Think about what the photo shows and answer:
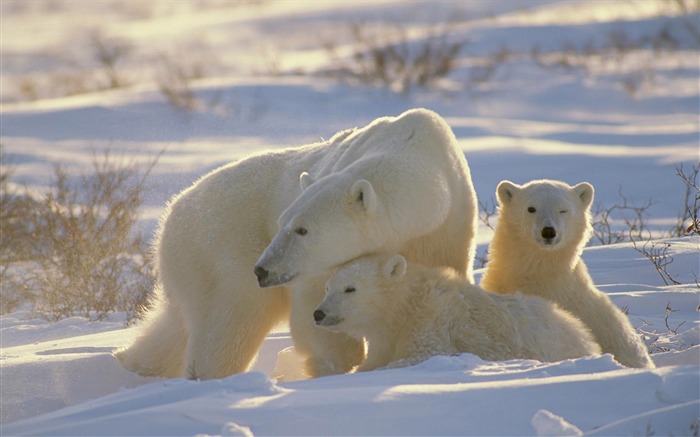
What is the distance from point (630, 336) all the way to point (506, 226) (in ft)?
3.00

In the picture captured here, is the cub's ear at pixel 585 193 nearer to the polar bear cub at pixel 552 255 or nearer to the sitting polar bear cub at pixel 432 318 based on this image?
the polar bear cub at pixel 552 255

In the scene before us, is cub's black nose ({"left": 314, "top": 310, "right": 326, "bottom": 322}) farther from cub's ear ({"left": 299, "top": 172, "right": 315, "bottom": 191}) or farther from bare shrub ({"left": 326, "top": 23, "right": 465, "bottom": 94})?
bare shrub ({"left": 326, "top": 23, "right": 465, "bottom": 94})

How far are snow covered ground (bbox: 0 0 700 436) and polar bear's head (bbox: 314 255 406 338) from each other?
0.62m

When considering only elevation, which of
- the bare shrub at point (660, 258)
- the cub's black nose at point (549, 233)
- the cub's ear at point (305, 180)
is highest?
the cub's ear at point (305, 180)

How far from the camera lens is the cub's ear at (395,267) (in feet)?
15.6

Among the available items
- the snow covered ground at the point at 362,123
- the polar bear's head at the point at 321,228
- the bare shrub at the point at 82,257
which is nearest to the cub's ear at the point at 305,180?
the polar bear's head at the point at 321,228

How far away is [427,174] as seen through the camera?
475 cm

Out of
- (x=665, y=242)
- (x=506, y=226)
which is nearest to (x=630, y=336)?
(x=506, y=226)

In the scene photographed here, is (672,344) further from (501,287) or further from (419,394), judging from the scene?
(419,394)

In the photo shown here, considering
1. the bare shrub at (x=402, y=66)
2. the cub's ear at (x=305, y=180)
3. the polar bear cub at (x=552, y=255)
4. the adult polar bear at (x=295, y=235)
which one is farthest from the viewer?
the bare shrub at (x=402, y=66)

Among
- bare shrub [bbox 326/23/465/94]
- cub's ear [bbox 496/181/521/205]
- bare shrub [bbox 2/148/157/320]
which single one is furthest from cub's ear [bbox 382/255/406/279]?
bare shrub [bbox 326/23/465/94]

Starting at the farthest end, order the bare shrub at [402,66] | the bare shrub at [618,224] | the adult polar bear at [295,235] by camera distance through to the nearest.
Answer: the bare shrub at [402,66], the bare shrub at [618,224], the adult polar bear at [295,235]

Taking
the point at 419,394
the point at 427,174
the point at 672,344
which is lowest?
the point at 672,344

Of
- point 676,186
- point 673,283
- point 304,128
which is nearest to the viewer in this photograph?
point 673,283
